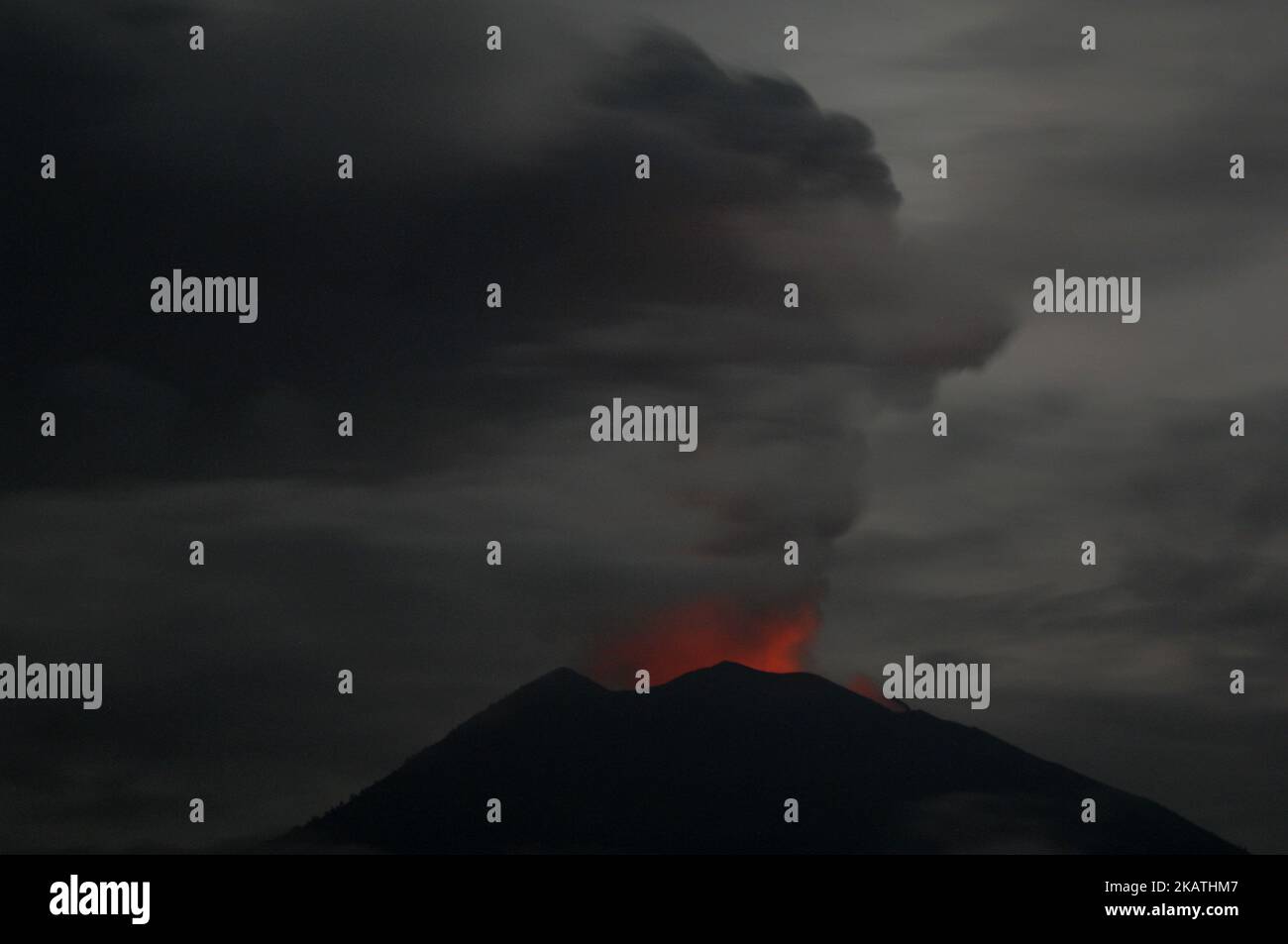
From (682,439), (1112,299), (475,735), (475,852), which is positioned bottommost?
(475,852)

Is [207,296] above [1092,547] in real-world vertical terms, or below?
above

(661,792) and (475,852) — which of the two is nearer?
(475,852)

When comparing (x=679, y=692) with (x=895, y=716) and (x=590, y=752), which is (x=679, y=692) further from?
(x=895, y=716)

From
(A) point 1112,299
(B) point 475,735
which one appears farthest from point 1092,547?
(B) point 475,735

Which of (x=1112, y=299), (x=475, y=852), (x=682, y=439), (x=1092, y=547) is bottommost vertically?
(x=475, y=852)

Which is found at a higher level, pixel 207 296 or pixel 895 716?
pixel 207 296

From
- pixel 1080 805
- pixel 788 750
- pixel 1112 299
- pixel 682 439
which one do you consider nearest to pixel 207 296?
pixel 682 439

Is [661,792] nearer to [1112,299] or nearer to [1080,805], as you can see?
[1080,805]

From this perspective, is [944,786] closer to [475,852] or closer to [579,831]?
[579,831]
